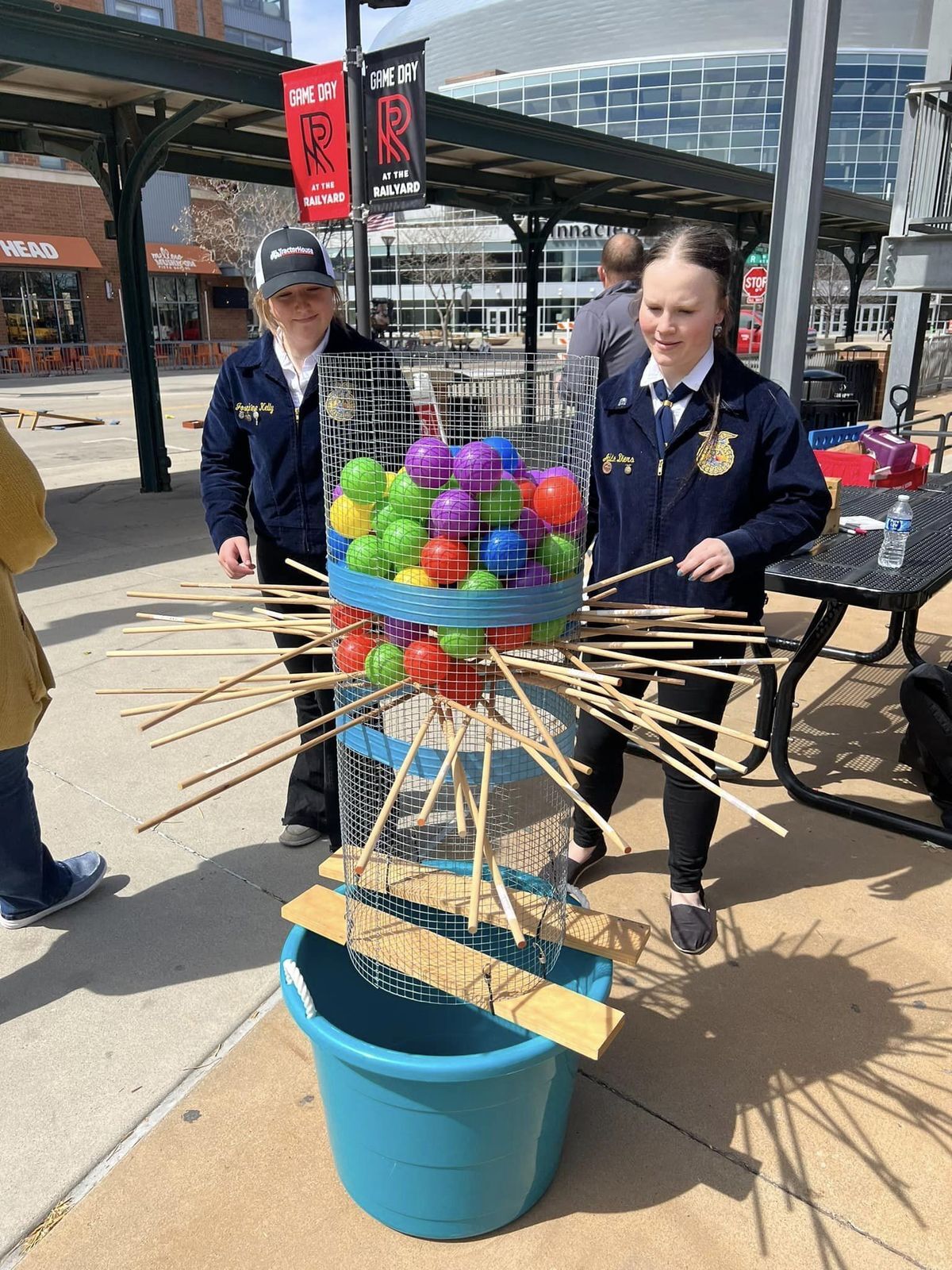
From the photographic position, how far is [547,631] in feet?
5.69

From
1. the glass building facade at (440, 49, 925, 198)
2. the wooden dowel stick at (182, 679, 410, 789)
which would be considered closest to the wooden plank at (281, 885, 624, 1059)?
the wooden dowel stick at (182, 679, 410, 789)

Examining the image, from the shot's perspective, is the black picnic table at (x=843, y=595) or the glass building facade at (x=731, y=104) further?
the glass building facade at (x=731, y=104)

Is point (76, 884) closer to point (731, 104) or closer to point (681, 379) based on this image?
point (681, 379)

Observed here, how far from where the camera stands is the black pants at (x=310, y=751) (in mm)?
3018

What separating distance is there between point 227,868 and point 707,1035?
169 centimetres

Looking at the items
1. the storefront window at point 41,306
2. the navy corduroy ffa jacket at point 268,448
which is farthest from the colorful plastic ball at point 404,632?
the storefront window at point 41,306

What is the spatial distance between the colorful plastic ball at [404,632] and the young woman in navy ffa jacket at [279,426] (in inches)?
35.5

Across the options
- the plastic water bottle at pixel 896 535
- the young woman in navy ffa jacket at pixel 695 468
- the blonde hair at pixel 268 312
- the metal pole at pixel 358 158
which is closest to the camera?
the young woman in navy ffa jacket at pixel 695 468

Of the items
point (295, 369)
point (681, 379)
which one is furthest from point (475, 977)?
point (295, 369)

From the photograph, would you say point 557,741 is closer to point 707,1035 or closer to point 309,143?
point 707,1035

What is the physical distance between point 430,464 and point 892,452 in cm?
426

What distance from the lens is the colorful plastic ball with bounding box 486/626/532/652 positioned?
1.67 m

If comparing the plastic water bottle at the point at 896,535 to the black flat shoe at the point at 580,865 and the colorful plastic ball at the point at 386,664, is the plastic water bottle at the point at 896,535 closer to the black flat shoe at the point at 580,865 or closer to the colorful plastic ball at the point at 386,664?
the black flat shoe at the point at 580,865

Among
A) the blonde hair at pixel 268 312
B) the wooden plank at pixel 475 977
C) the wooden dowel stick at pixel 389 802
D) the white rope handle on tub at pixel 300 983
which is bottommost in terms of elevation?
the white rope handle on tub at pixel 300 983
